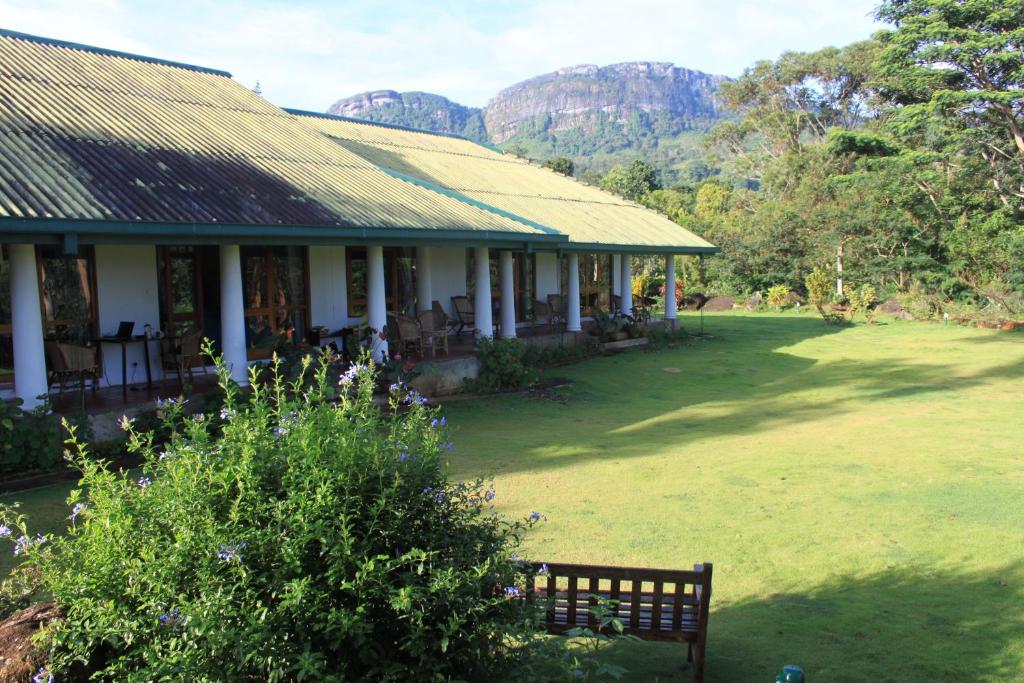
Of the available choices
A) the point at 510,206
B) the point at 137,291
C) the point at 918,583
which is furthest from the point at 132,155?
the point at 918,583

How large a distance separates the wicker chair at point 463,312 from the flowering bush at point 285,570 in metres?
14.8

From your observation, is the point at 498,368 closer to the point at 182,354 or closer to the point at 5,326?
the point at 182,354

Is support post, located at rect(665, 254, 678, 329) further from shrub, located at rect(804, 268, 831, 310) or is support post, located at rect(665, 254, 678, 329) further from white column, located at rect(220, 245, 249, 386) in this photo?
white column, located at rect(220, 245, 249, 386)

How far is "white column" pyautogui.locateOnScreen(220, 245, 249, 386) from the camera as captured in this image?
11.5 m

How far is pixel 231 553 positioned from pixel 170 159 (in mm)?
9890

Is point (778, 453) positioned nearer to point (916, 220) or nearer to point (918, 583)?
point (918, 583)

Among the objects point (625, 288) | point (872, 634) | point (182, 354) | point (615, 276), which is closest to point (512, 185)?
point (625, 288)

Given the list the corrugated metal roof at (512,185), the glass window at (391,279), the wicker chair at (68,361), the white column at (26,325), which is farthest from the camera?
the corrugated metal roof at (512,185)

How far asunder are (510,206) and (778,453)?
9.93m

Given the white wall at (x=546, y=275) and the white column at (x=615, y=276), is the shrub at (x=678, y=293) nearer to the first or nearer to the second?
the white column at (x=615, y=276)

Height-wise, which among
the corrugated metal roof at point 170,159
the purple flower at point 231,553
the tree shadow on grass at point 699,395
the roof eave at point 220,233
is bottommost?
the tree shadow on grass at point 699,395

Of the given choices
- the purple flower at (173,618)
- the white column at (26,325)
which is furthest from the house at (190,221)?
the purple flower at (173,618)

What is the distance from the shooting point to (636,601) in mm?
4805

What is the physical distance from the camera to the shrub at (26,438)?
885 centimetres
